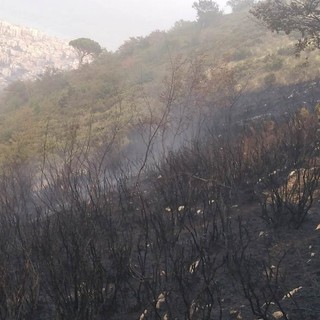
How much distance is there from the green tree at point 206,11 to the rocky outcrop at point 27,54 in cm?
3137

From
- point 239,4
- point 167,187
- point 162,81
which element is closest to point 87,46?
point 239,4

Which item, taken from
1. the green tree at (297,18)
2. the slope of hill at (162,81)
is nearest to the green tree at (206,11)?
the slope of hill at (162,81)

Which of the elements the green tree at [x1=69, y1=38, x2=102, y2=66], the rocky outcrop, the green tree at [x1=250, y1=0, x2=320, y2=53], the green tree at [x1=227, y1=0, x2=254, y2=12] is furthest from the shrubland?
the rocky outcrop

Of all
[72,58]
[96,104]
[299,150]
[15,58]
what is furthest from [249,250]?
[72,58]

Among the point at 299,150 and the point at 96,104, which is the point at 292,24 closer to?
the point at 299,150

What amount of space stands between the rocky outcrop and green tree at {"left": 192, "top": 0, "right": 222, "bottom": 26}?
103 ft

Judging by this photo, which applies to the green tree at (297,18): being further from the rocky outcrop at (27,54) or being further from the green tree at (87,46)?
the rocky outcrop at (27,54)

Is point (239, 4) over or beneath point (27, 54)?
beneath

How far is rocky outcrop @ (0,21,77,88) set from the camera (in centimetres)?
6219

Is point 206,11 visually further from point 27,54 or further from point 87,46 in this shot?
point 27,54

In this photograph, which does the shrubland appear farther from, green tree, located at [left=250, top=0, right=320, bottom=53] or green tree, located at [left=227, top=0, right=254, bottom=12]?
green tree, located at [left=227, top=0, right=254, bottom=12]

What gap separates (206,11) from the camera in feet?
112

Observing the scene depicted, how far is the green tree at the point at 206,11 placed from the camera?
112 ft

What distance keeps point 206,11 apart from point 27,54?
46.4 meters
